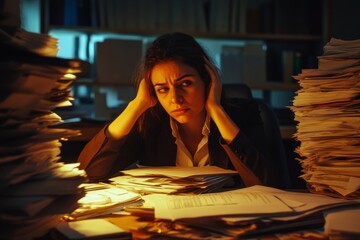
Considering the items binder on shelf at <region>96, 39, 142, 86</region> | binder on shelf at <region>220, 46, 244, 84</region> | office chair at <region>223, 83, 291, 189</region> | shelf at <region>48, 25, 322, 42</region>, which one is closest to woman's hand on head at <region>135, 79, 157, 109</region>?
office chair at <region>223, 83, 291, 189</region>

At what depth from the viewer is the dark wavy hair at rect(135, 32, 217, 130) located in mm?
1763

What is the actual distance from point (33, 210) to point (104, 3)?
2.83 metres

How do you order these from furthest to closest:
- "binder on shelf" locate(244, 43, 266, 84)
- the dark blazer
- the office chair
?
"binder on shelf" locate(244, 43, 266, 84) → the office chair → the dark blazer

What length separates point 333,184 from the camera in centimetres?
115

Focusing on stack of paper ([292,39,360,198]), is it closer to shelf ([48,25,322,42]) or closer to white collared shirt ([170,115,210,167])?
white collared shirt ([170,115,210,167])

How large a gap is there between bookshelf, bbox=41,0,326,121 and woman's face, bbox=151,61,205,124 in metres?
1.73

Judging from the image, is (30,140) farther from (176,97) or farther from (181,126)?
(181,126)

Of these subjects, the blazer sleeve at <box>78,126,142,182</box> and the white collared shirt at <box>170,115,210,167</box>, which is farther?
the white collared shirt at <box>170,115,210,167</box>

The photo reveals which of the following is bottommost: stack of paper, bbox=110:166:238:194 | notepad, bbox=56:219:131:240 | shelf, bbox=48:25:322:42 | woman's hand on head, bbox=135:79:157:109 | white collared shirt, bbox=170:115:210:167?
white collared shirt, bbox=170:115:210:167

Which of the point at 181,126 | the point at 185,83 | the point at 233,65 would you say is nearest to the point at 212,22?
the point at 233,65

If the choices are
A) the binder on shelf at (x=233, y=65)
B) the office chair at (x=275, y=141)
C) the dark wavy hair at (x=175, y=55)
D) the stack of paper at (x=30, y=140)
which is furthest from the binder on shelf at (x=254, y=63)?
the stack of paper at (x=30, y=140)

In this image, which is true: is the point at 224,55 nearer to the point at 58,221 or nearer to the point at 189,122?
the point at 189,122

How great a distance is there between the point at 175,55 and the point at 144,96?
188 mm

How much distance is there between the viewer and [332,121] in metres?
1.16
